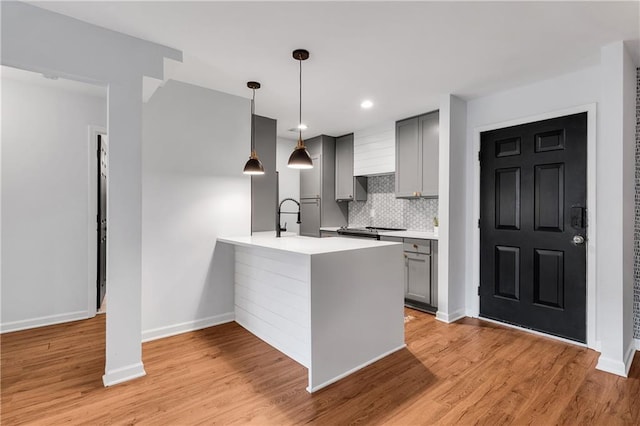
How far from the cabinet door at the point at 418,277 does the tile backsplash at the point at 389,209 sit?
0.74 m

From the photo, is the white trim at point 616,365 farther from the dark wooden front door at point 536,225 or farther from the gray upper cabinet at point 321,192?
the gray upper cabinet at point 321,192

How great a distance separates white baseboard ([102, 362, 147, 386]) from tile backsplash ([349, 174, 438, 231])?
366 centimetres

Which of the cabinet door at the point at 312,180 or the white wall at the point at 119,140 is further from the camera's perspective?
the cabinet door at the point at 312,180

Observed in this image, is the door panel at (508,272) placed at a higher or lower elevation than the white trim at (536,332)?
higher

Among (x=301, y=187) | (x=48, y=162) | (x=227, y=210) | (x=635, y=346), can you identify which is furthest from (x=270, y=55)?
(x=635, y=346)

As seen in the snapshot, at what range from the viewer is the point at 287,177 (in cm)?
568

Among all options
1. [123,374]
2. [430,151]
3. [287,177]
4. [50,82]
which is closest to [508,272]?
[430,151]

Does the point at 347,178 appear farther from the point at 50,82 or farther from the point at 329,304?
the point at 50,82

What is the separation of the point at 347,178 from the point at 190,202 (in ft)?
8.95

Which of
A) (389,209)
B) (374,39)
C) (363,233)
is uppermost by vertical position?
(374,39)

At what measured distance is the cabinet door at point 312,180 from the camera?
541cm

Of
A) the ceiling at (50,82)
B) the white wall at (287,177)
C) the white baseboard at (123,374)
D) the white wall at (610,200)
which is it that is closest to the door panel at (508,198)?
the white wall at (610,200)

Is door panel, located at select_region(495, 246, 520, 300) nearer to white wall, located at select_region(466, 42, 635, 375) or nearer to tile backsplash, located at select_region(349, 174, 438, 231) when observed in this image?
white wall, located at select_region(466, 42, 635, 375)

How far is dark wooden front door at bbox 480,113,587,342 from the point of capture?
2.87 meters
